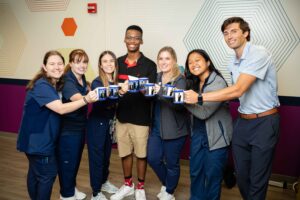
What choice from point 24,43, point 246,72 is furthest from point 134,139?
point 24,43

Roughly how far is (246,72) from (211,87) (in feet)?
0.88

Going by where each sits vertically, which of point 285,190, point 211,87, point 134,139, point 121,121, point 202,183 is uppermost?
point 211,87

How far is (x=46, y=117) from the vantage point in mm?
1959

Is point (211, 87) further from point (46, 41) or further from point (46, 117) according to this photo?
point (46, 41)

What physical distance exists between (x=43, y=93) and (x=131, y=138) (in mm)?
938

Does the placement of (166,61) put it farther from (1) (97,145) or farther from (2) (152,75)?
(1) (97,145)

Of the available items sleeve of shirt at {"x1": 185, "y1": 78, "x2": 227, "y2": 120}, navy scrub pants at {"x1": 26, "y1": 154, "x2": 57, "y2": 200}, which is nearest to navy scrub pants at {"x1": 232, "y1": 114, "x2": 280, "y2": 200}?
sleeve of shirt at {"x1": 185, "y1": 78, "x2": 227, "y2": 120}

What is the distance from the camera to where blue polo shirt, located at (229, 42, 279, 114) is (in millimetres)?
1828

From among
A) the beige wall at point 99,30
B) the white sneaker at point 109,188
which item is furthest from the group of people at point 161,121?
the beige wall at point 99,30

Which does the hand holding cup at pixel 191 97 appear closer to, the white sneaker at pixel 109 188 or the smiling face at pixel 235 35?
the smiling face at pixel 235 35

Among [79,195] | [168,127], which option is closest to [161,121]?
[168,127]

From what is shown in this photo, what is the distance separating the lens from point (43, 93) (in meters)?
1.91

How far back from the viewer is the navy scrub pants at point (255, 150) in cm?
190

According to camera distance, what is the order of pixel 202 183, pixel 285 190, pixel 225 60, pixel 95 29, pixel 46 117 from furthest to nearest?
1. pixel 95 29
2. pixel 225 60
3. pixel 285 190
4. pixel 202 183
5. pixel 46 117
